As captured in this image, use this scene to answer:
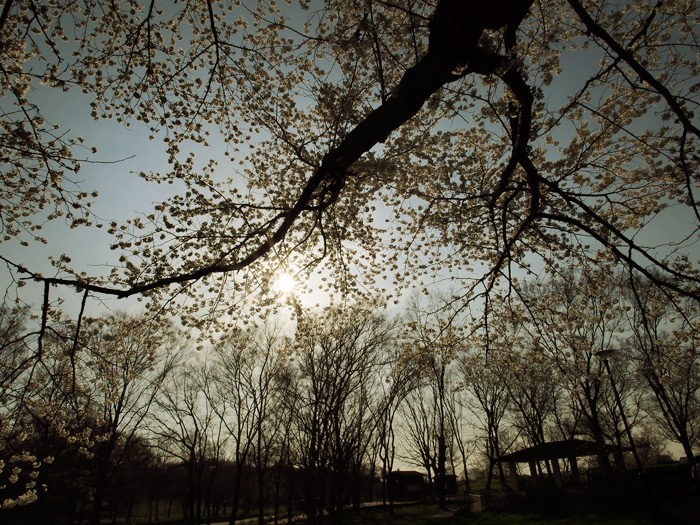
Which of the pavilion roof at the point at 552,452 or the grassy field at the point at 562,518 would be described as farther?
the pavilion roof at the point at 552,452

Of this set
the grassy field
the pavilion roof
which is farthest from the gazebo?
the grassy field

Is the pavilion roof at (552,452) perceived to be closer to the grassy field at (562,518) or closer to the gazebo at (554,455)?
the gazebo at (554,455)

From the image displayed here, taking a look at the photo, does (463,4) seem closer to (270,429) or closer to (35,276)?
(35,276)

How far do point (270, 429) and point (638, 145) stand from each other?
24179mm

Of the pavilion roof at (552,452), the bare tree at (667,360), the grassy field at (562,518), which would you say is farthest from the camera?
the pavilion roof at (552,452)

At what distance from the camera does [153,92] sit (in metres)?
6.02

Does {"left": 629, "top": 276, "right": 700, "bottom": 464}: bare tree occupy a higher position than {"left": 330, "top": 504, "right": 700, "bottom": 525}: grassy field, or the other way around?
{"left": 629, "top": 276, "right": 700, "bottom": 464}: bare tree

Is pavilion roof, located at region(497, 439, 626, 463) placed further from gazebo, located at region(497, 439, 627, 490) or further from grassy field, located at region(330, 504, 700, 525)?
grassy field, located at region(330, 504, 700, 525)

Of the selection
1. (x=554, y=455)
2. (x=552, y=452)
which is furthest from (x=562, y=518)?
(x=552, y=452)

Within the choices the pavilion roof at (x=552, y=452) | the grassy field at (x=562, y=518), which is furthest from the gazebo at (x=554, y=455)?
the grassy field at (x=562, y=518)

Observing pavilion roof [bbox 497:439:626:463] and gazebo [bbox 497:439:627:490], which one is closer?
gazebo [bbox 497:439:627:490]

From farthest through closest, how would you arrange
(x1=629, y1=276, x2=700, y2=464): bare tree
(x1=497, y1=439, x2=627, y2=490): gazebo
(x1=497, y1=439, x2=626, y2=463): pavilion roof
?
(x1=497, y1=439, x2=626, y2=463): pavilion roof
(x1=497, y1=439, x2=627, y2=490): gazebo
(x1=629, y1=276, x2=700, y2=464): bare tree

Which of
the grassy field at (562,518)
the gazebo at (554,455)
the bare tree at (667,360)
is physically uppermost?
the bare tree at (667,360)

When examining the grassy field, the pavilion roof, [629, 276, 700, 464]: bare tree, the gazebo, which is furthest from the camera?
the pavilion roof
